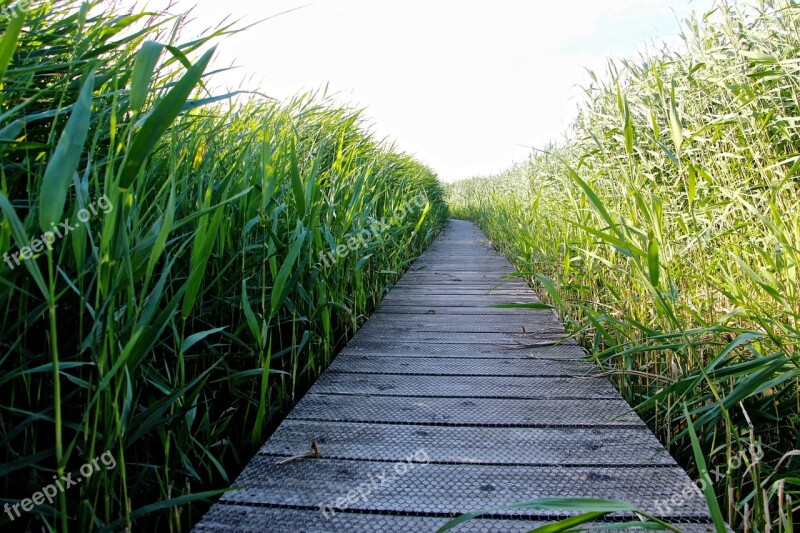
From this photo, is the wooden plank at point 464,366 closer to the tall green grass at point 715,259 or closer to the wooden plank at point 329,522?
the tall green grass at point 715,259

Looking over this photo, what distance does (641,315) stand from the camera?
2.26 metres

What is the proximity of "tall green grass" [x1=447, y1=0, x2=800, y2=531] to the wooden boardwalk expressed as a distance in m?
0.13

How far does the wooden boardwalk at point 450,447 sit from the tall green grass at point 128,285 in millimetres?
162

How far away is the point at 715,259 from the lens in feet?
5.95

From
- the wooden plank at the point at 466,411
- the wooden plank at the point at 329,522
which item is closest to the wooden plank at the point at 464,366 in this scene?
the wooden plank at the point at 466,411

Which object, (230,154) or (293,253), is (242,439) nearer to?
(293,253)

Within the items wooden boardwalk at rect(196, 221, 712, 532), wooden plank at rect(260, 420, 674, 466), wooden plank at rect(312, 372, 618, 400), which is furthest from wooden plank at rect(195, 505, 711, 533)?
wooden plank at rect(312, 372, 618, 400)

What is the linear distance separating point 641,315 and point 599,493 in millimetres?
1227

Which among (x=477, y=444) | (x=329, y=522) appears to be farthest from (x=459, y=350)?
(x=329, y=522)

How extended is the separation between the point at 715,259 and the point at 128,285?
1.84 meters

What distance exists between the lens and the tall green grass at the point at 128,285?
912 millimetres

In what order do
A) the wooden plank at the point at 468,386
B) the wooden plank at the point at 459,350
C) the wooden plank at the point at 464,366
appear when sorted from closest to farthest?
the wooden plank at the point at 468,386, the wooden plank at the point at 464,366, the wooden plank at the point at 459,350

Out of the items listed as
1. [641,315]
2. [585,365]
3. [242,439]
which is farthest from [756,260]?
[242,439]

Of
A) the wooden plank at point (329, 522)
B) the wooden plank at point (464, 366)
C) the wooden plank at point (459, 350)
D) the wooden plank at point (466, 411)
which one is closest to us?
the wooden plank at point (329, 522)
